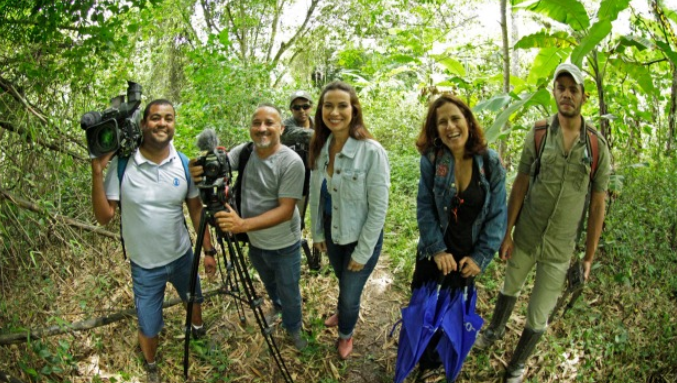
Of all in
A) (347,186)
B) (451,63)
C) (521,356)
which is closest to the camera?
(347,186)

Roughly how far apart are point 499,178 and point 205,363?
7.43 feet

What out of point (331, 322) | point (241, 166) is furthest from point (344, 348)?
point (241, 166)

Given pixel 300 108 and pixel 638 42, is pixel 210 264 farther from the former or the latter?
pixel 638 42

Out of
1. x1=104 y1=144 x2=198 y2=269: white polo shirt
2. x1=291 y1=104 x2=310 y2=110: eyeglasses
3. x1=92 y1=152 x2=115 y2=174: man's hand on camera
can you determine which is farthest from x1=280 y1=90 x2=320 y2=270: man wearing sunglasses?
x1=92 y1=152 x2=115 y2=174: man's hand on camera

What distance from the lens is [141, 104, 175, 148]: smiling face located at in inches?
83.9

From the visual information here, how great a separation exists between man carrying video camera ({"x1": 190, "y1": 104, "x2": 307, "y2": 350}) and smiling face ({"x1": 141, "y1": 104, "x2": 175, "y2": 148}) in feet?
1.45

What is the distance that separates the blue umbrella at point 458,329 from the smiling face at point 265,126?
1.41 m

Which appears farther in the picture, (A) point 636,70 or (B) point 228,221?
(A) point 636,70

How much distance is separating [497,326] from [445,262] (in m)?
0.94

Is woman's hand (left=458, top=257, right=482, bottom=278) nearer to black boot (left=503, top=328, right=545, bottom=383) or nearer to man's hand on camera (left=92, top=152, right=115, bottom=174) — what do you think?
black boot (left=503, top=328, right=545, bottom=383)

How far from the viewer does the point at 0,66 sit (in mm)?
2061

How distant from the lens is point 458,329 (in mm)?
2260

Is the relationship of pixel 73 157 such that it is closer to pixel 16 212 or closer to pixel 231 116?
pixel 16 212

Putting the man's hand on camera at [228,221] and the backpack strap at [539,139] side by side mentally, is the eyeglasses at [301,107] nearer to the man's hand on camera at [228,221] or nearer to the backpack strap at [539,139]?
the man's hand on camera at [228,221]
